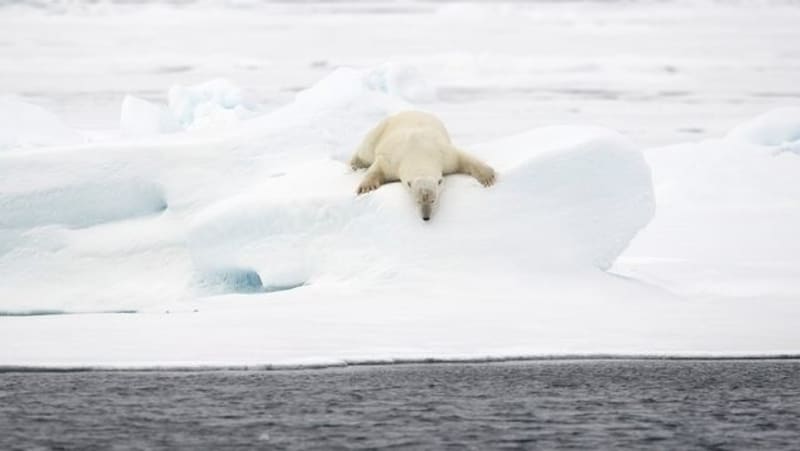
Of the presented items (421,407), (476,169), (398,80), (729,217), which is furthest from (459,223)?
(398,80)

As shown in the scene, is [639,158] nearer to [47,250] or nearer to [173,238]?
[173,238]

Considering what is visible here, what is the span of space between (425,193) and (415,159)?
464 mm

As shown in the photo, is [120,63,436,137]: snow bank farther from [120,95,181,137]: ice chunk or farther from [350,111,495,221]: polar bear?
[350,111,495,221]: polar bear

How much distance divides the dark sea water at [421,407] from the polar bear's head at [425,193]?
5.43ft

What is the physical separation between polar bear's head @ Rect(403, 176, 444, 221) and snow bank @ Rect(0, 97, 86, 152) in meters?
4.52

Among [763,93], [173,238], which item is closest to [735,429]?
[173,238]

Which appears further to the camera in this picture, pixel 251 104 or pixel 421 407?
pixel 251 104

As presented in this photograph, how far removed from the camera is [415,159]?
341 inches

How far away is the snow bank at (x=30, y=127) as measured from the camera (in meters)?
12.2

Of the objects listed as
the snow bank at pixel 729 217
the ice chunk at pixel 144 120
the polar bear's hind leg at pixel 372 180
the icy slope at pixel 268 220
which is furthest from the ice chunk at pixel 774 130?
the polar bear's hind leg at pixel 372 180

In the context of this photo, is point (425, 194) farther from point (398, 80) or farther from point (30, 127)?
point (398, 80)

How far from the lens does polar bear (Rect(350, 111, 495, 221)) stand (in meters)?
8.36

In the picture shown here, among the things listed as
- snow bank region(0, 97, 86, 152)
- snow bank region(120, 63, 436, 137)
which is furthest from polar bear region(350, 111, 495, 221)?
snow bank region(0, 97, 86, 152)

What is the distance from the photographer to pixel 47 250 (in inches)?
348
